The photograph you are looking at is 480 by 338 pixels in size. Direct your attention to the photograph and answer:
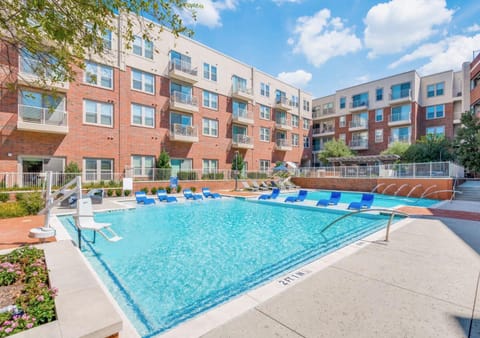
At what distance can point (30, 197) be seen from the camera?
10.1 meters

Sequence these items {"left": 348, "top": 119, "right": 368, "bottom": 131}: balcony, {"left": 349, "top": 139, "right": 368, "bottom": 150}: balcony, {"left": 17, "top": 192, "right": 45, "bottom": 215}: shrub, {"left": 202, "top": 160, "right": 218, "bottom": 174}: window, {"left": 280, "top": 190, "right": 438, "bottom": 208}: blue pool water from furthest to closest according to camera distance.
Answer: {"left": 348, "top": 119, "right": 368, "bottom": 131}: balcony
{"left": 349, "top": 139, "right": 368, "bottom": 150}: balcony
{"left": 202, "top": 160, "right": 218, "bottom": 174}: window
{"left": 280, "top": 190, "right": 438, "bottom": 208}: blue pool water
{"left": 17, "top": 192, "right": 45, "bottom": 215}: shrub

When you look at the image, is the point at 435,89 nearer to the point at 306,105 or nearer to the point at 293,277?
the point at 306,105

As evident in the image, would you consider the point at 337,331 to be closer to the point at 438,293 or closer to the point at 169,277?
the point at 438,293

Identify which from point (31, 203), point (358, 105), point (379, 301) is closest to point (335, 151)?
point (358, 105)

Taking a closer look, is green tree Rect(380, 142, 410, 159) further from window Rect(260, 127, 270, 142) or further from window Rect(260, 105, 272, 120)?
window Rect(260, 105, 272, 120)

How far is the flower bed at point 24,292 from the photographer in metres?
2.34

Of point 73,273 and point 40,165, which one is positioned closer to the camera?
point 73,273

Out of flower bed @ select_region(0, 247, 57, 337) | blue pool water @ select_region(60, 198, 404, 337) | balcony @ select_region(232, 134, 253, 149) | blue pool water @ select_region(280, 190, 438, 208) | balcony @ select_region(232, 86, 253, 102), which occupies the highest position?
balcony @ select_region(232, 86, 253, 102)

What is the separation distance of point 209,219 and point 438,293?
874cm

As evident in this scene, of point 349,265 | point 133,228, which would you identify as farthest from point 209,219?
point 349,265

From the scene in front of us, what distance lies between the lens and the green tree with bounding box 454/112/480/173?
44.0 feet

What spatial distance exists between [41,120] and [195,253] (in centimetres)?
1591

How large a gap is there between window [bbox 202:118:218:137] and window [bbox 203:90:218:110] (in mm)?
1570

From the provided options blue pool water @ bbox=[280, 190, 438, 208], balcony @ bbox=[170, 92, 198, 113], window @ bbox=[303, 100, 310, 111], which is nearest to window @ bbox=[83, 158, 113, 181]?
A: balcony @ bbox=[170, 92, 198, 113]
